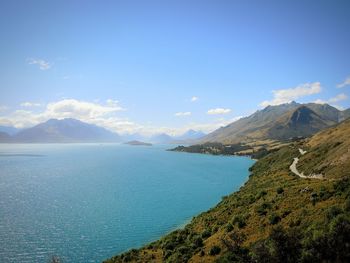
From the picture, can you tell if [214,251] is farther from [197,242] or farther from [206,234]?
[206,234]

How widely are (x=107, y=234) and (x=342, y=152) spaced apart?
66.0m

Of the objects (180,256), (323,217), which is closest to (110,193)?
(180,256)

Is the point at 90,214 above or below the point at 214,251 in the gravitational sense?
below

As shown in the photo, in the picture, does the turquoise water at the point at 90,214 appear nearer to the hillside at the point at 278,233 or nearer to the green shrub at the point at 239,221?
the hillside at the point at 278,233

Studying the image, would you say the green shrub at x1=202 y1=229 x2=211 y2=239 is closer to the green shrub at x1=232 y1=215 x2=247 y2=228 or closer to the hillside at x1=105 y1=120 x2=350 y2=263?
the hillside at x1=105 y1=120 x2=350 y2=263

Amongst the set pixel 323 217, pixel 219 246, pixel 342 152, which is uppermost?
pixel 342 152

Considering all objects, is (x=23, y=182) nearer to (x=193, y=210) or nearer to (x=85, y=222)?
(x=85, y=222)

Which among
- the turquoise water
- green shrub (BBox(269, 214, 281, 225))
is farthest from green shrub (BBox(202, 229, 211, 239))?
the turquoise water

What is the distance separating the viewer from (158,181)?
5935 inches

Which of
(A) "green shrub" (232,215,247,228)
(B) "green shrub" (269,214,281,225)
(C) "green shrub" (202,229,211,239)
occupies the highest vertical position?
(B) "green shrub" (269,214,281,225)

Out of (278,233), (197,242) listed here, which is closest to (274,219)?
(197,242)

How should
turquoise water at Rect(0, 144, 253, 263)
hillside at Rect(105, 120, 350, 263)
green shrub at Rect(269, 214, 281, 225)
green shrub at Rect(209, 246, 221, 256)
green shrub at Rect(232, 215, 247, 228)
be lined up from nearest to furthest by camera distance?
hillside at Rect(105, 120, 350, 263) < green shrub at Rect(209, 246, 221, 256) < green shrub at Rect(269, 214, 281, 225) < green shrub at Rect(232, 215, 247, 228) < turquoise water at Rect(0, 144, 253, 263)

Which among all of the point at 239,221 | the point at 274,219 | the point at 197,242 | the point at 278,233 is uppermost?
the point at 278,233

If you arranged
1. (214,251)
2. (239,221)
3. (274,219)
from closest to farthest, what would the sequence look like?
(214,251)
(274,219)
(239,221)
